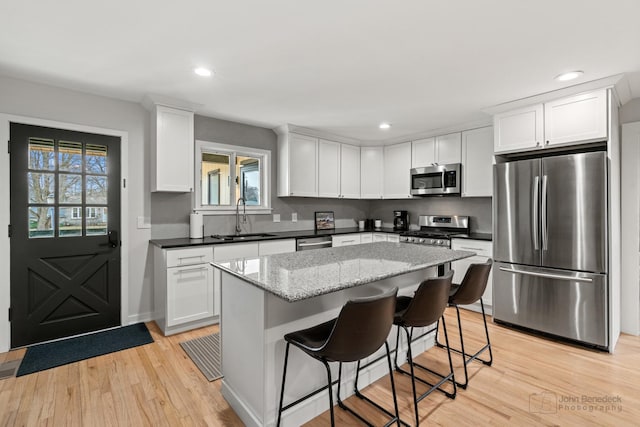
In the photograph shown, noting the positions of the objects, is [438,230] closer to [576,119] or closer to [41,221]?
[576,119]

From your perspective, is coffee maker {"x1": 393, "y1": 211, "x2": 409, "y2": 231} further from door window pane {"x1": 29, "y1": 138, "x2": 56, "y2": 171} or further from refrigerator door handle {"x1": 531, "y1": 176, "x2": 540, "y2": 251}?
door window pane {"x1": 29, "y1": 138, "x2": 56, "y2": 171}

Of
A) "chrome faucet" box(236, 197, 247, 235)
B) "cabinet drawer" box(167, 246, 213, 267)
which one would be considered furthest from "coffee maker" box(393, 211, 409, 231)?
"cabinet drawer" box(167, 246, 213, 267)

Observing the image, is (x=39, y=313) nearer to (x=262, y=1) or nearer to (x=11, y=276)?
(x=11, y=276)

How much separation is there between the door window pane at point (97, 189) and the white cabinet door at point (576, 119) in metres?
4.61

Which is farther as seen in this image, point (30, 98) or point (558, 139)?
point (558, 139)

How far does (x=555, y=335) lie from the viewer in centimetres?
307

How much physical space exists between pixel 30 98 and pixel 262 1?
8.60 ft

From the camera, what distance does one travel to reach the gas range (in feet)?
13.7

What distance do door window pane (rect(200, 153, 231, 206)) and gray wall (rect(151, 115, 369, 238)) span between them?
21 centimetres

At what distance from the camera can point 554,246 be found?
119 inches

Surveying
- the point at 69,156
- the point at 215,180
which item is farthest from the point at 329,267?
the point at 69,156

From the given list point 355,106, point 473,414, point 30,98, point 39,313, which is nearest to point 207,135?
point 30,98

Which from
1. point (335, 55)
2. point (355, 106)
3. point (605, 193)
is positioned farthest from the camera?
point (355, 106)

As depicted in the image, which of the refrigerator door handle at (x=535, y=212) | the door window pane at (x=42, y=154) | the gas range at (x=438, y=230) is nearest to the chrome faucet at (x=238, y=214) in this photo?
the door window pane at (x=42, y=154)
